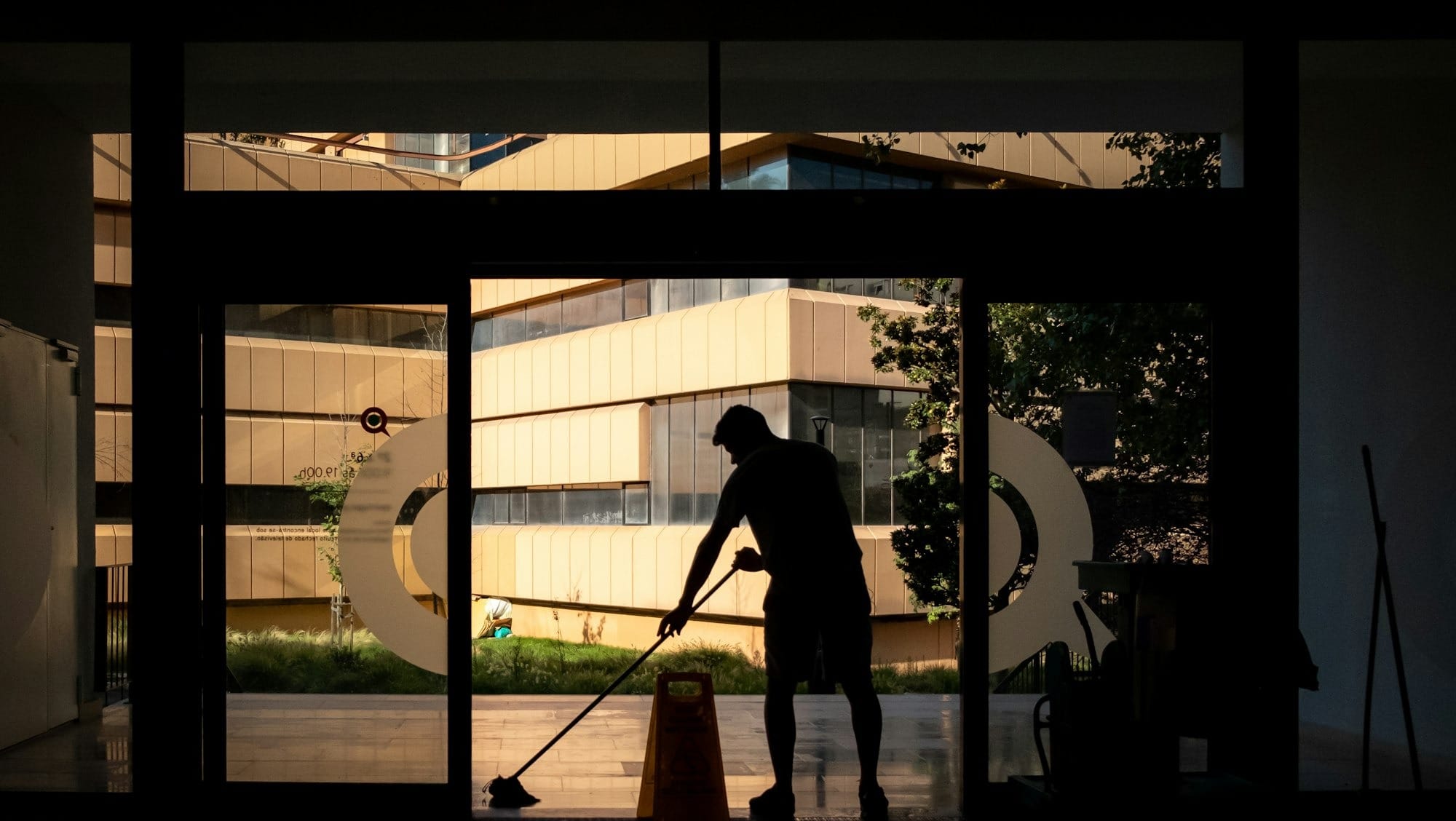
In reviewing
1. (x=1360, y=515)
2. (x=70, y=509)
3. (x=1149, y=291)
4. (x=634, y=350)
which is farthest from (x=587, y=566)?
(x=1149, y=291)

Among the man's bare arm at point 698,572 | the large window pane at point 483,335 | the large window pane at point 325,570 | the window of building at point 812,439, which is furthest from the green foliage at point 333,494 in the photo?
the large window pane at point 483,335

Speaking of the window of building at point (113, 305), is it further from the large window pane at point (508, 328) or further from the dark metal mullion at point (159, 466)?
the dark metal mullion at point (159, 466)

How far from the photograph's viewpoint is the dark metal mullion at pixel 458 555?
452cm

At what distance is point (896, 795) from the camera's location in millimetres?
4988

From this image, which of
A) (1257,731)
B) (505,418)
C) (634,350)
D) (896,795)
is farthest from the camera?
(505,418)

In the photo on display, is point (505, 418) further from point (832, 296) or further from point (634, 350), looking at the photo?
point (832, 296)

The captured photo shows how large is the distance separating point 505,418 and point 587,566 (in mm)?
3374

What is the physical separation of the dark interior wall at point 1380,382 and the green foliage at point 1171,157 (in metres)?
0.83

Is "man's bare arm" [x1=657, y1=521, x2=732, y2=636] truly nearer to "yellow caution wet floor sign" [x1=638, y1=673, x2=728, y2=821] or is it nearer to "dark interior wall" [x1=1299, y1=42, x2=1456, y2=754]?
"yellow caution wet floor sign" [x1=638, y1=673, x2=728, y2=821]

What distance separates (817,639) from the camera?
15.5ft

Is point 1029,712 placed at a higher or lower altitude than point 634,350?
lower

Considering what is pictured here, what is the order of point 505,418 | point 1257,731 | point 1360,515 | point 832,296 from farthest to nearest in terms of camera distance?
point 505,418
point 832,296
point 1360,515
point 1257,731

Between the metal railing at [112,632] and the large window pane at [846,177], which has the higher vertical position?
the large window pane at [846,177]

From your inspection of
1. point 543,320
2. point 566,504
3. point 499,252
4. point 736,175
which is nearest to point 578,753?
point 499,252
